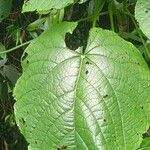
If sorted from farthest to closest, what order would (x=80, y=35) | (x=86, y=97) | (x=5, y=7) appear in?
(x=80, y=35) → (x=5, y=7) → (x=86, y=97)

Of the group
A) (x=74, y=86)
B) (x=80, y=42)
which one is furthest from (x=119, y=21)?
(x=74, y=86)

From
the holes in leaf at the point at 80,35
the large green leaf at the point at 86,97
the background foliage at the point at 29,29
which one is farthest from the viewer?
the holes in leaf at the point at 80,35

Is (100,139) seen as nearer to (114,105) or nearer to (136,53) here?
(114,105)

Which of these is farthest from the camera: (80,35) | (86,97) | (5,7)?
(80,35)

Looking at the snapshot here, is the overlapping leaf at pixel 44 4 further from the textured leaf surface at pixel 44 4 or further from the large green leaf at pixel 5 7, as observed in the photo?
the large green leaf at pixel 5 7

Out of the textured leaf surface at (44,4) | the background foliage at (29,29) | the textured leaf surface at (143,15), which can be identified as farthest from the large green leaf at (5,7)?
the textured leaf surface at (143,15)

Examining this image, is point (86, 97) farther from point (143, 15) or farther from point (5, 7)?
point (5, 7)

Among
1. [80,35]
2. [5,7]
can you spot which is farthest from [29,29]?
[80,35]
